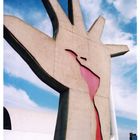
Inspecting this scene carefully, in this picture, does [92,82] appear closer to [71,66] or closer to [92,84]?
[92,84]

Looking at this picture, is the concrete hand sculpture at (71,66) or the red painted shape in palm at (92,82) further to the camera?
the red painted shape in palm at (92,82)

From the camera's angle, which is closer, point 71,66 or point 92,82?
point 71,66

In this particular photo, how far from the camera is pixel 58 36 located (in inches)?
267

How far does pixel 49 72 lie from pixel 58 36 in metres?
0.91

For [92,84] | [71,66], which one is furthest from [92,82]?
[71,66]

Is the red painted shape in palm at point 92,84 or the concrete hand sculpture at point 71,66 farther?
the red painted shape in palm at point 92,84

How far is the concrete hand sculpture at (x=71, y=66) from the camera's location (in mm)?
6223

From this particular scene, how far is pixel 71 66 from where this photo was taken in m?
6.78

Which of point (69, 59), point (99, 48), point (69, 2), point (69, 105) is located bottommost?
point (69, 105)

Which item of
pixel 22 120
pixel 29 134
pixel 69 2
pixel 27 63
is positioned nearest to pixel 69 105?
pixel 27 63

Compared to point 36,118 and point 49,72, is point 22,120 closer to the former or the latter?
point 36,118

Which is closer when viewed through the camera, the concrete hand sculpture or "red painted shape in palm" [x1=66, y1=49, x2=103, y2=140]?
the concrete hand sculpture

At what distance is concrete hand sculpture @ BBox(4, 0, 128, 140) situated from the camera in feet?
20.4

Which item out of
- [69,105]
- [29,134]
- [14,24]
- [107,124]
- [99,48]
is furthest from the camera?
[29,134]
